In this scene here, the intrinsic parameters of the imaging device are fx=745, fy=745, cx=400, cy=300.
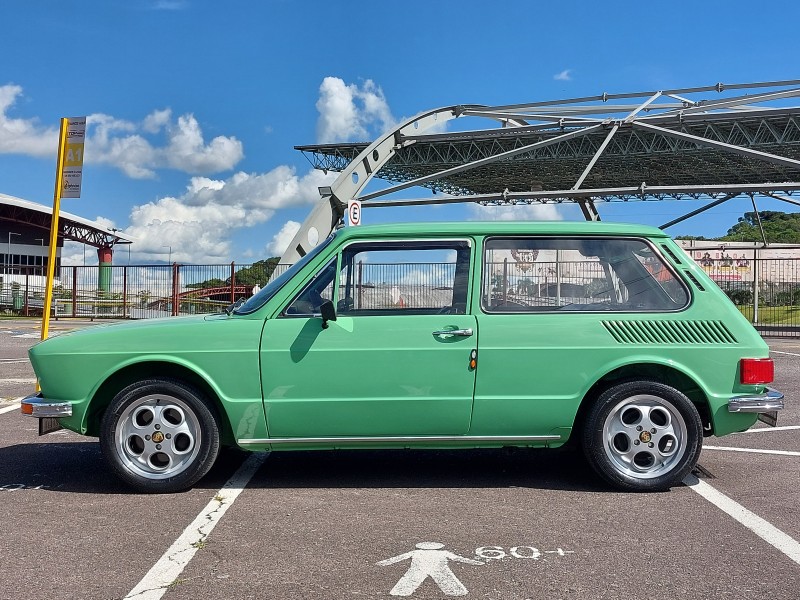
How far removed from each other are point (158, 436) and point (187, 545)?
1.13 metres

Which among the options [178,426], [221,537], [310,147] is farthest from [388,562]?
[310,147]

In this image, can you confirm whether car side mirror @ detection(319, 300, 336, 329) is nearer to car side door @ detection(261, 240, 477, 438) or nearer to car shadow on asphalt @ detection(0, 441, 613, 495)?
car side door @ detection(261, 240, 477, 438)

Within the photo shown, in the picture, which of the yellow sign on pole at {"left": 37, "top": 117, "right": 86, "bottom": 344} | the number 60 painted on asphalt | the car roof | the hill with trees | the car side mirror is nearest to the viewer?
the number 60 painted on asphalt

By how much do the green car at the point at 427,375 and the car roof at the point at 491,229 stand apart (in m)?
0.21

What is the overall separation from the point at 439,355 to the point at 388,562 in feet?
4.88

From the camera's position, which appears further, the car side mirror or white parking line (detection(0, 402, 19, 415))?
white parking line (detection(0, 402, 19, 415))

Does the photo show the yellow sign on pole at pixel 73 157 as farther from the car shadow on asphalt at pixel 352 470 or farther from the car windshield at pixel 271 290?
the car windshield at pixel 271 290

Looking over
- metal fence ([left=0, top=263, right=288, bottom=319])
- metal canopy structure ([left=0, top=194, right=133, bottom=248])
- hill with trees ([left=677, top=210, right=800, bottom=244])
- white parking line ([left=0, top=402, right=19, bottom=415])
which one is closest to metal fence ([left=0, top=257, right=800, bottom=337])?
metal fence ([left=0, top=263, right=288, bottom=319])

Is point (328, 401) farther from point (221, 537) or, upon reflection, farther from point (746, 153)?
point (746, 153)

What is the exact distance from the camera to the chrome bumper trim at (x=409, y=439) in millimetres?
4727

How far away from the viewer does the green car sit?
4.69 meters

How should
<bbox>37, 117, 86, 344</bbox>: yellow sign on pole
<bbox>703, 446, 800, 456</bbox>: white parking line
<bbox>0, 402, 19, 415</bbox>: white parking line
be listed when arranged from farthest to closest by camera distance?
<bbox>37, 117, 86, 344</bbox>: yellow sign on pole
<bbox>0, 402, 19, 415</bbox>: white parking line
<bbox>703, 446, 800, 456</bbox>: white parking line

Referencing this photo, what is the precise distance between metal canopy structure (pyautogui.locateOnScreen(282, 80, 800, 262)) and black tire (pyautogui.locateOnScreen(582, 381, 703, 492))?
22656 millimetres

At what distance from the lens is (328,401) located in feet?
15.4
